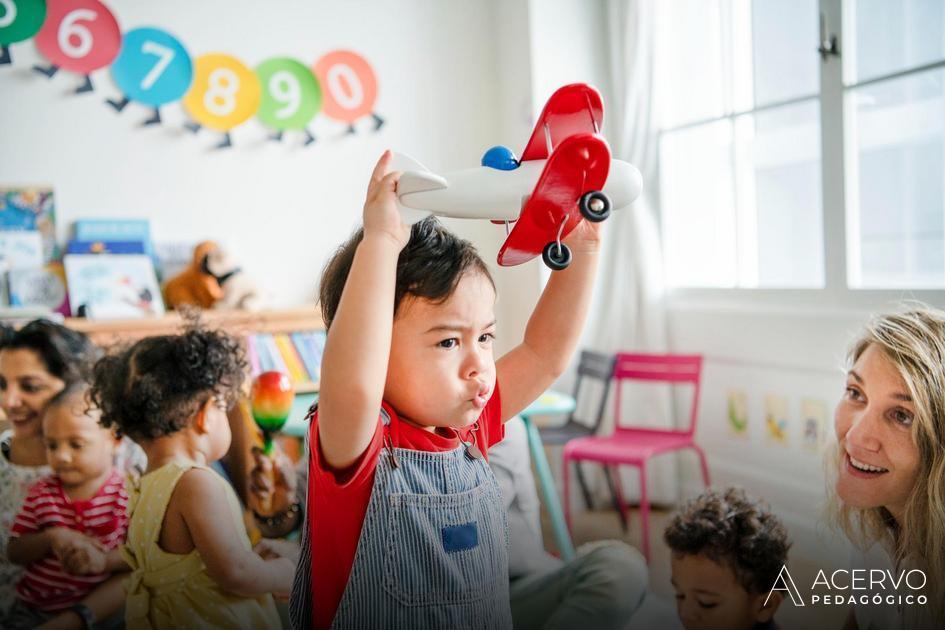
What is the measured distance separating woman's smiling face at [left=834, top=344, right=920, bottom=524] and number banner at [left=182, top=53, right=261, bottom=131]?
7.48 feet

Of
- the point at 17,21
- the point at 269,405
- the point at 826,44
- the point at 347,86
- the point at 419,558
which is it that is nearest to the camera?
the point at 419,558

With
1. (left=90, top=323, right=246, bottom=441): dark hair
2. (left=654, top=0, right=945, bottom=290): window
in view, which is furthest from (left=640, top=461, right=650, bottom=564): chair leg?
(left=90, top=323, right=246, bottom=441): dark hair

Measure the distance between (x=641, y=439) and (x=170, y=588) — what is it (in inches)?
69.2

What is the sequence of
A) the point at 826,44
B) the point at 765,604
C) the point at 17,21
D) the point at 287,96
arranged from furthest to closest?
the point at 287,96 < the point at 17,21 < the point at 826,44 < the point at 765,604

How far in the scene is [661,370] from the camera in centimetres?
284

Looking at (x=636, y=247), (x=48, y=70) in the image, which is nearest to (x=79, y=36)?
(x=48, y=70)

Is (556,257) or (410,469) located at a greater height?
(556,257)

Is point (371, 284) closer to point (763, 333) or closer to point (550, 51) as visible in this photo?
point (763, 333)

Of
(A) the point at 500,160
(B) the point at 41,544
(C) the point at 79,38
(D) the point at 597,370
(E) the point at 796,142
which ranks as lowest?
(B) the point at 41,544

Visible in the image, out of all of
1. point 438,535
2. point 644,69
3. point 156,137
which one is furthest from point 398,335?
point 644,69

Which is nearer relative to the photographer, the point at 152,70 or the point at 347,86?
the point at 152,70

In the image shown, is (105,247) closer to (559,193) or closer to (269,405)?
(269,405)

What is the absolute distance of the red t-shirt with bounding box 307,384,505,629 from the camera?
0.79 meters

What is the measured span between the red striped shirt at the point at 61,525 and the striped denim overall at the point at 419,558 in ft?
2.60
